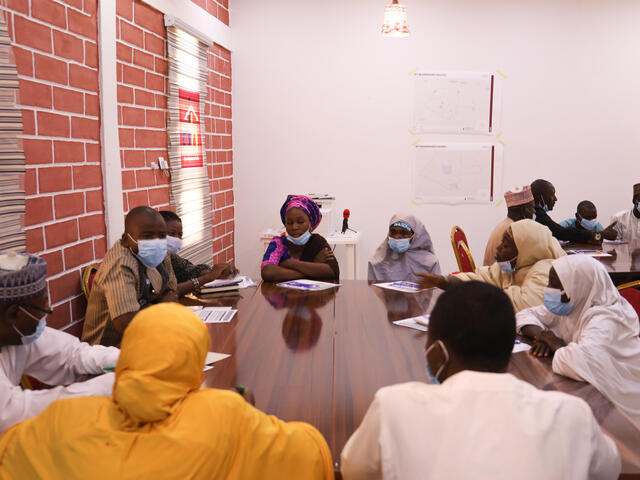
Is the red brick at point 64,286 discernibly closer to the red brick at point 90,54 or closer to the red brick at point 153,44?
the red brick at point 90,54

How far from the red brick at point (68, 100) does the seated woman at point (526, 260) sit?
2.05 m

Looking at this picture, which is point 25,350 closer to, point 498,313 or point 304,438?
point 304,438

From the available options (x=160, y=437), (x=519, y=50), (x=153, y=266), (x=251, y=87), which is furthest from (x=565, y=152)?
(x=160, y=437)

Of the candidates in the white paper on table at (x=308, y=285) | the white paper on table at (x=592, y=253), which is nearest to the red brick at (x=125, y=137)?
the white paper on table at (x=308, y=285)

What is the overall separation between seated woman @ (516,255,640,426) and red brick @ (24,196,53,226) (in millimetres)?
2079

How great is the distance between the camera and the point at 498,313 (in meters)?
1.28

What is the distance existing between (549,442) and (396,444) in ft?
0.94

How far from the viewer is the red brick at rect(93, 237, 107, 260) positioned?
300 cm

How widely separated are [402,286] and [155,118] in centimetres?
192

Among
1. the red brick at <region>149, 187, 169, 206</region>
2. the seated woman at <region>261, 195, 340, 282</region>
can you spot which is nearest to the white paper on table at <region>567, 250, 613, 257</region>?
the seated woman at <region>261, 195, 340, 282</region>

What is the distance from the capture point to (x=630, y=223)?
5008mm

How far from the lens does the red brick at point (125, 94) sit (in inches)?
130

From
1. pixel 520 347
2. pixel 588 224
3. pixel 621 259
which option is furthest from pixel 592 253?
pixel 520 347

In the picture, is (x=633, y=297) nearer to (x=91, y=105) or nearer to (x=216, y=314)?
(x=216, y=314)
